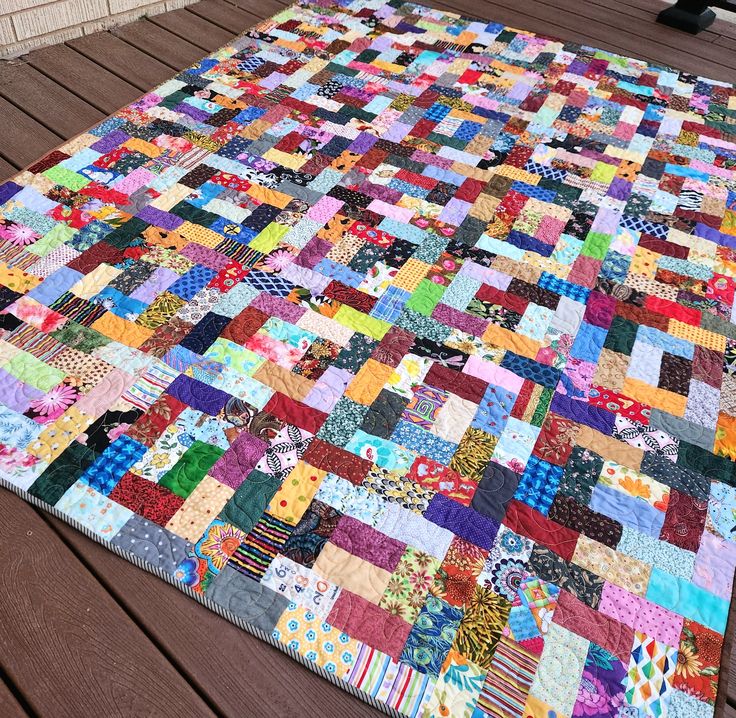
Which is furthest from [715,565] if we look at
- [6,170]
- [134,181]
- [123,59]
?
[123,59]

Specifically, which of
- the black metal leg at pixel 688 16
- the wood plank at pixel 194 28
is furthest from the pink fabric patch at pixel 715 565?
the black metal leg at pixel 688 16

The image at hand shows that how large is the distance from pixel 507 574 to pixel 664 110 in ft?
6.73

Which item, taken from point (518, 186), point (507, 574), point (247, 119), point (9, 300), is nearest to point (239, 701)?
point (507, 574)

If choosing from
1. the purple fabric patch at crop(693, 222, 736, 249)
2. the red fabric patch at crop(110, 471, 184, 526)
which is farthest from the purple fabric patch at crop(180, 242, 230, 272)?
the purple fabric patch at crop(693, 222, 736, 249)

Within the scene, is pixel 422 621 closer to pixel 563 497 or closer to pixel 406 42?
pixel 563 497

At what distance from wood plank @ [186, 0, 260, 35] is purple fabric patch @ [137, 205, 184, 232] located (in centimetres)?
128

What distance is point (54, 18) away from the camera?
2523 mm

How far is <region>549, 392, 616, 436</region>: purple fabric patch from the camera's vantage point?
59.6 inches

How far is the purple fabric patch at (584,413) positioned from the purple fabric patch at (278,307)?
66 centimetres

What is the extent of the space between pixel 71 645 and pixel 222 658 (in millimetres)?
253

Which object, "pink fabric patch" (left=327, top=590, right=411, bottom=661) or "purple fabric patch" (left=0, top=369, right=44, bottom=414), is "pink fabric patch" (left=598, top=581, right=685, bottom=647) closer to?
"pink fabric patch" (left=327, top=590, right=411, bottom=661)

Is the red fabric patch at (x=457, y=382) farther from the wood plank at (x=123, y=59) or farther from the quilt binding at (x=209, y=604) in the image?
the wood plank at (x=123, y=59)

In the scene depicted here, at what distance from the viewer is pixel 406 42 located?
279cm

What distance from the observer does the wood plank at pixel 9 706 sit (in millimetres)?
1047
